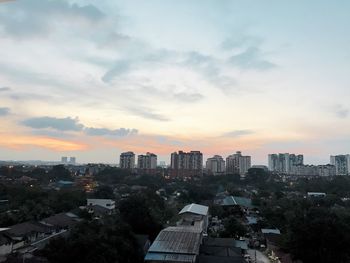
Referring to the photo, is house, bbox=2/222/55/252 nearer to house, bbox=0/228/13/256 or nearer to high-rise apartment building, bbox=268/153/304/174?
house, bbox=0/228/13/256

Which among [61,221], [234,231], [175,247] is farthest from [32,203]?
[175,247]

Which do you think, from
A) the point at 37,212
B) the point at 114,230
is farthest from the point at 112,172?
the point at 114,230

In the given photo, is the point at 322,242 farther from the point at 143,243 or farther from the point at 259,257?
the point at 143,243

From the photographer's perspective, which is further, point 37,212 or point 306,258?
point 37,212

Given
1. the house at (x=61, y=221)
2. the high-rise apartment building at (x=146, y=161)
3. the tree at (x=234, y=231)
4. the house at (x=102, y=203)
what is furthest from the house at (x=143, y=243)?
the high-rise apartment building at (x=146, y=161)

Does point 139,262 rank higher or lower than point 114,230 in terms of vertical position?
lower

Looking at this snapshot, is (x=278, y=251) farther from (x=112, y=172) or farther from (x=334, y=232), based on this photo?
(x=112, y=172)

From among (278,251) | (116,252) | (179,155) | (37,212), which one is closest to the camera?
(116,252)

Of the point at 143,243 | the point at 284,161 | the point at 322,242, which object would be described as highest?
the point at 284,161
